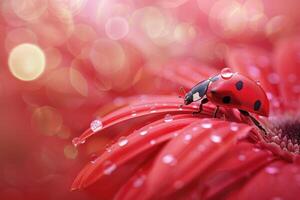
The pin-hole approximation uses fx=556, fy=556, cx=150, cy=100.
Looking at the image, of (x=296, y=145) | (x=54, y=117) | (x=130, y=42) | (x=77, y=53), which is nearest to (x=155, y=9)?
(x=130, y=42)

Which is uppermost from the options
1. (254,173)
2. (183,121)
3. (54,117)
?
(54,117)

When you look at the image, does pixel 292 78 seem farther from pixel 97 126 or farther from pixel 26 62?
pixel 26 62

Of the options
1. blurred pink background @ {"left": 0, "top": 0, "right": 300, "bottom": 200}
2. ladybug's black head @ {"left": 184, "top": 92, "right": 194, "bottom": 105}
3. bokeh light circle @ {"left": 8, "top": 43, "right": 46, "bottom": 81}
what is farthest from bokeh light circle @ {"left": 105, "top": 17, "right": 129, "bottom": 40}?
ladybug's black head @ {"left": 184, "top": 92, "right": 194, "bottom": 105}

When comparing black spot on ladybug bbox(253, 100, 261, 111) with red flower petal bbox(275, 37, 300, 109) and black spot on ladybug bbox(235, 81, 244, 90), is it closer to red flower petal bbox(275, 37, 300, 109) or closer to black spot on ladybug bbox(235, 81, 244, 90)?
black spot on ladybug bbox(235, 81, 244, 90)

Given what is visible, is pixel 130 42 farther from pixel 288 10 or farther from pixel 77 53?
pixel 288 10

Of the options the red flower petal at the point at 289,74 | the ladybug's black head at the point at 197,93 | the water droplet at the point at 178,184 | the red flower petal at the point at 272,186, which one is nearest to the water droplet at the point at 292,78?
the red flower petal at the point at 289,74

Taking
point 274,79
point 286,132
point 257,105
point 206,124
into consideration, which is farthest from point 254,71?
point 206,124
